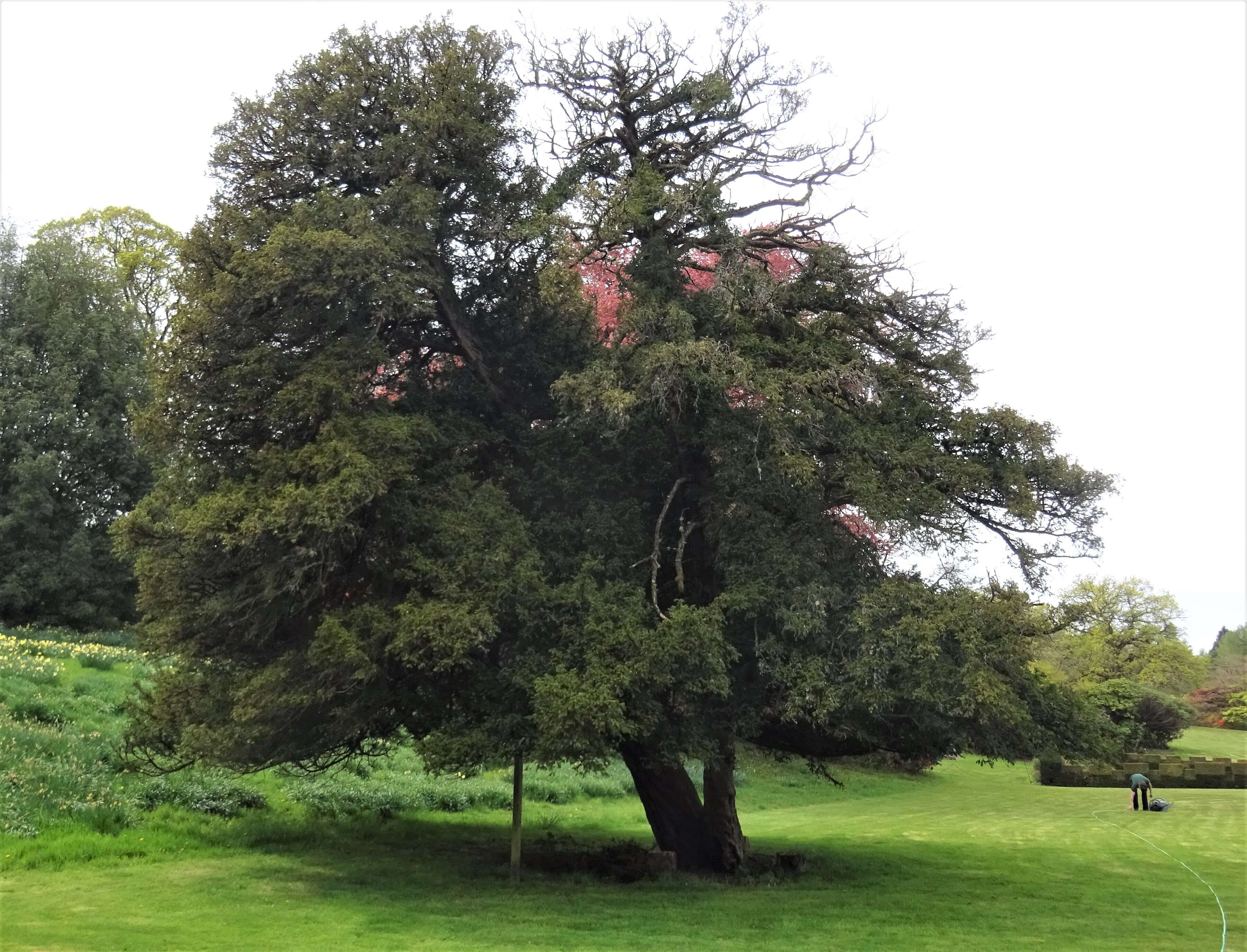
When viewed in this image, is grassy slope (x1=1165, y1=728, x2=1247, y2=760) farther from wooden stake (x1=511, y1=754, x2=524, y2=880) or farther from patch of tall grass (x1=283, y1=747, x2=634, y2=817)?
wooden stake (x1=511, y1=754, x2=524, y2=880)

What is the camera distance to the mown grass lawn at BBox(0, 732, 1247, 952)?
1032 centimetres

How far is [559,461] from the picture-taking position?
13.4 metres

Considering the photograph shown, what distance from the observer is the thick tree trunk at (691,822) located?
579 inches

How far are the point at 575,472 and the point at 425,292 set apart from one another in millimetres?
2990

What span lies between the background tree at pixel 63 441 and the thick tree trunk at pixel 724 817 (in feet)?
65.1

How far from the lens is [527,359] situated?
45.4ft

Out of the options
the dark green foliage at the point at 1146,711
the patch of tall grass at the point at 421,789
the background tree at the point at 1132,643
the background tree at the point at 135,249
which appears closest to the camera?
the patch of tall grass at the point at 421,789

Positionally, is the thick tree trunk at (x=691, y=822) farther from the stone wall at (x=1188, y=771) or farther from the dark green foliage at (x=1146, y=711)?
the dark green foliage at (x=1146, y=711)

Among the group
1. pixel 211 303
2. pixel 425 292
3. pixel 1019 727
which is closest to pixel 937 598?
pixel 1019 727

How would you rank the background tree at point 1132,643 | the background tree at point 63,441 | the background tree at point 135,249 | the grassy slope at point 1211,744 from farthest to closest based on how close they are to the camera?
the background tree at point 135,249
the background tree at point 1132,643
the grassy slope at point 1211,744
the background tree at point 63,441

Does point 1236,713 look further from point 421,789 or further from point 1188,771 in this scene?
point 421,789

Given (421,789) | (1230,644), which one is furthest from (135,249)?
(1230,644)

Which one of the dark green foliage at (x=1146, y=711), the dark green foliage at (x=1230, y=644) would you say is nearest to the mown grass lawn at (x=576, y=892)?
the dark green foliage at (x=1146, y=711)

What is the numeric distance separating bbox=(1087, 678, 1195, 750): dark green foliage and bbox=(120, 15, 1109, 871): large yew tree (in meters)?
19.6
